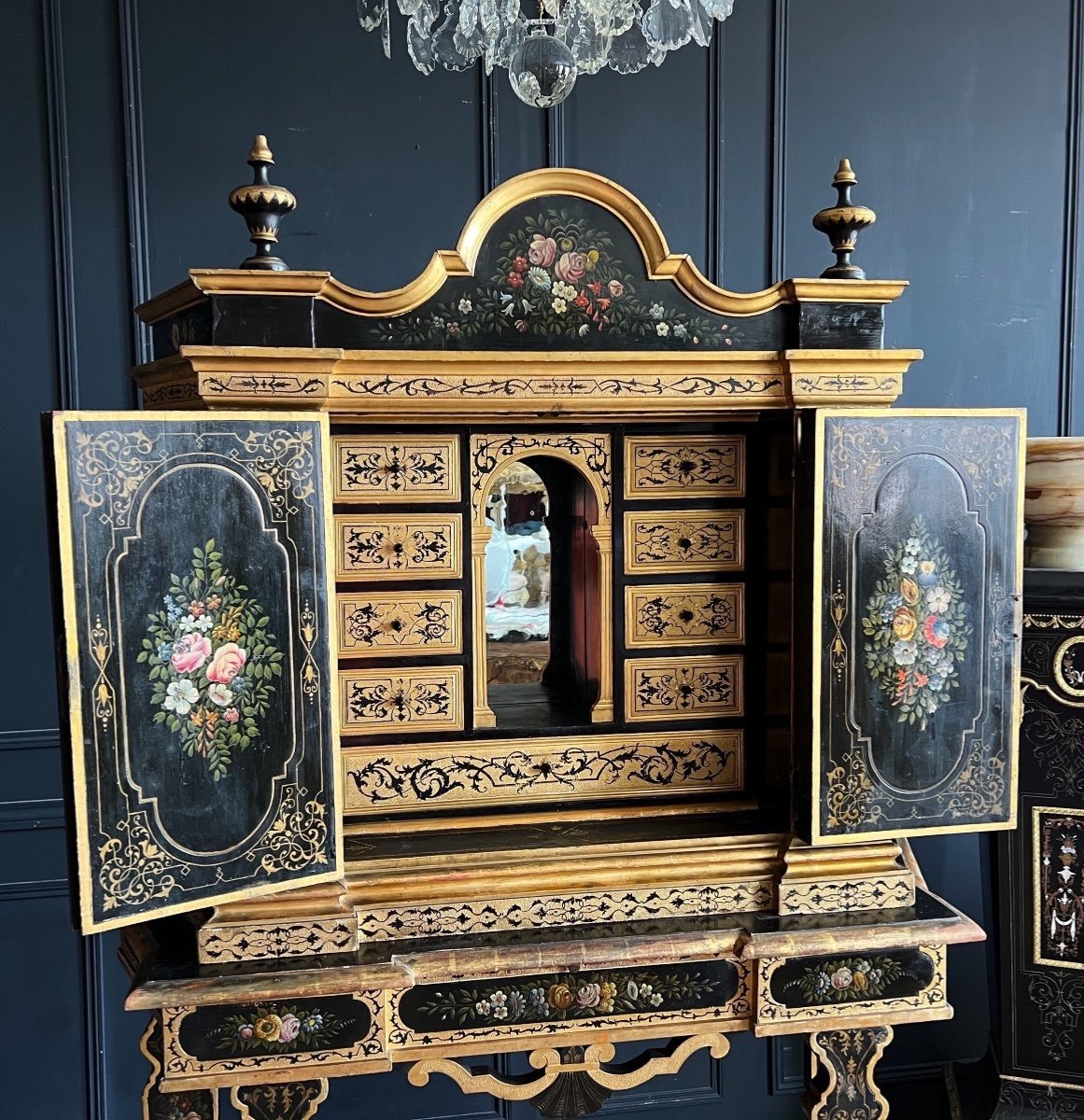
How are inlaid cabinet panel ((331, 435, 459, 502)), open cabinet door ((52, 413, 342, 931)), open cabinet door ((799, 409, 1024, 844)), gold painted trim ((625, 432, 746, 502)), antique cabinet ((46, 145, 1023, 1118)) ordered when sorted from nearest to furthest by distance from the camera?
open cabinet door ((52, 413, 342, 931)) → antique cabinet ((46, 145, 1023, 1118)) → open cabinet door ((799, 409, 1024, 844)) → inlaid cabinet panel ((331, 435, 459, 502)) → gold painted trim ((625, 432, 746, 502))

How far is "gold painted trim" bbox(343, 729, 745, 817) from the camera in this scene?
7.31 ft

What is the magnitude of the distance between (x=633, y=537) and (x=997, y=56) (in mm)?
1930

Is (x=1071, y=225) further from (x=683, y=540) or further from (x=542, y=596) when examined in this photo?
(x=542, y=596)

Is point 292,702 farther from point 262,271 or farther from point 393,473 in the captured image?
point 262,271

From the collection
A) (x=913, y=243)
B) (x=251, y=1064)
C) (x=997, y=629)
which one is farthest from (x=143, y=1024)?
(x=913, y=243)

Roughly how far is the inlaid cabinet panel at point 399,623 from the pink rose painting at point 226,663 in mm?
368

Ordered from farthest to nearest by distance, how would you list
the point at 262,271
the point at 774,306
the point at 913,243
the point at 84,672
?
the point at 913,243 < the point at 774,306 < the point at 262,271 < the point at 84,672

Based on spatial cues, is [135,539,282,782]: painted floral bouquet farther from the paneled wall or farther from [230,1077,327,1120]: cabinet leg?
the paneled wall

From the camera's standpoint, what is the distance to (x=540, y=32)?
74.4 inches

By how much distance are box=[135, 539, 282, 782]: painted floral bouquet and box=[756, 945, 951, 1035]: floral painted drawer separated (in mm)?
1094

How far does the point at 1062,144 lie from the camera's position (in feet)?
10.1

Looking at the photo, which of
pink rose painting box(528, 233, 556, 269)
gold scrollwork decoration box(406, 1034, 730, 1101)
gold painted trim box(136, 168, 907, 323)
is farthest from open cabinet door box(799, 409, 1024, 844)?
pink rose painting box(528, 233, 556, 269)

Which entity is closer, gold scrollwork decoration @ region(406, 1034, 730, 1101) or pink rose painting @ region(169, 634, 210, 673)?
pink rose painting @ region(169, 634, 210, 673)

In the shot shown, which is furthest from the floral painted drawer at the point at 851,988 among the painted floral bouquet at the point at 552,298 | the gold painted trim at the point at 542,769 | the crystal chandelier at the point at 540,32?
the crystal chandelier at the point at 540,32
